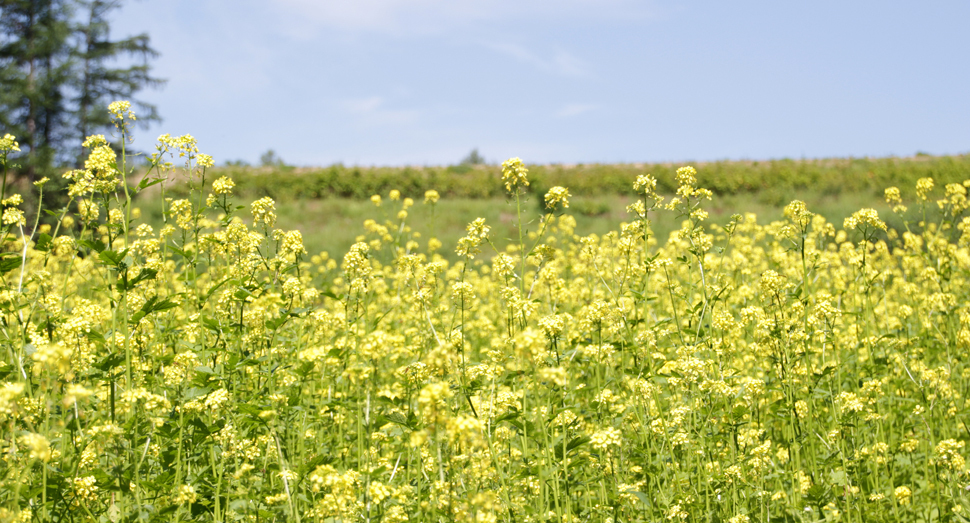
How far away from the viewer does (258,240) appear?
11.7 ft

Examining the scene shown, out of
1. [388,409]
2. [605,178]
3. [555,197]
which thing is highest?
[605,178]

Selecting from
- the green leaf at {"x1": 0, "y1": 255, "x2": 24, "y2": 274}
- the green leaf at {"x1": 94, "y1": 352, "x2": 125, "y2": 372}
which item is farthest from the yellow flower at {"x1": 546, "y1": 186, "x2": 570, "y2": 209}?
the green leaf at {"x1": 0, "y1": 255, "x2": 24, "y2": 274}

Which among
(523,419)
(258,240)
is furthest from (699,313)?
(258,240)

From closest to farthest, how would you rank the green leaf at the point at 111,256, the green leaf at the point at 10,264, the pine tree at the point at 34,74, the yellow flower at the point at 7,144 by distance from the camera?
the green leaf at the point at 111,256, the green leaf at the point at 10,264, the yellow flower at the point at 7,144, the pine tree at the point at 34,74

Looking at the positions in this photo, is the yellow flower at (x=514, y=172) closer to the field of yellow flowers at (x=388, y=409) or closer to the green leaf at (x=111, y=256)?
the field of yellow flowers at (x=388, y=409)

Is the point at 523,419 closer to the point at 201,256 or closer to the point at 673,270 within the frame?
the point at 201,256

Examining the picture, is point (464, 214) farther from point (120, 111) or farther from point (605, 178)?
point (120, 111)

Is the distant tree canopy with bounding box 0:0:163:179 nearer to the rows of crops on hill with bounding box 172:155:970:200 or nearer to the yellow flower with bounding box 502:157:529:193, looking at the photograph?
the rows of crops on hill with bounding box 172:155:970:200

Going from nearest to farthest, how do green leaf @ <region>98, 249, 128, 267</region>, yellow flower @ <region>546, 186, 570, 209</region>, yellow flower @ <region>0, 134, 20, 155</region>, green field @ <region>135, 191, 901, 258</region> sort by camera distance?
green leaf @ <region>98, 249, 128, 267</region> < yellow flower @ <region>0, 134, 20, 155</region> < yellow flower @ <region>546, 186, 570, 209</region> < green field @ <region>135, 191, 901, 258</region>

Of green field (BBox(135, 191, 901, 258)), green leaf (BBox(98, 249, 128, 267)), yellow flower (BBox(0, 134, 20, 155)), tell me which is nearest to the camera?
green leaf (BBox(98, 249, 128, 267))

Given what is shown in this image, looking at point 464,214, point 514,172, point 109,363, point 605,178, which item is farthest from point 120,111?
point 605,178

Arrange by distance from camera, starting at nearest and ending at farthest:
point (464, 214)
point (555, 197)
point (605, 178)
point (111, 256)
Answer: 1. point (111, 256)
2. point (555, 197)
3. point (464, 214)
4. point (605, 178)

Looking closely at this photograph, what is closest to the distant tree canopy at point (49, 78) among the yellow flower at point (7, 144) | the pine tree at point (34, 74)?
the pine tree at point (34, 74)

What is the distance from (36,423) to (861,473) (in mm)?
4171
